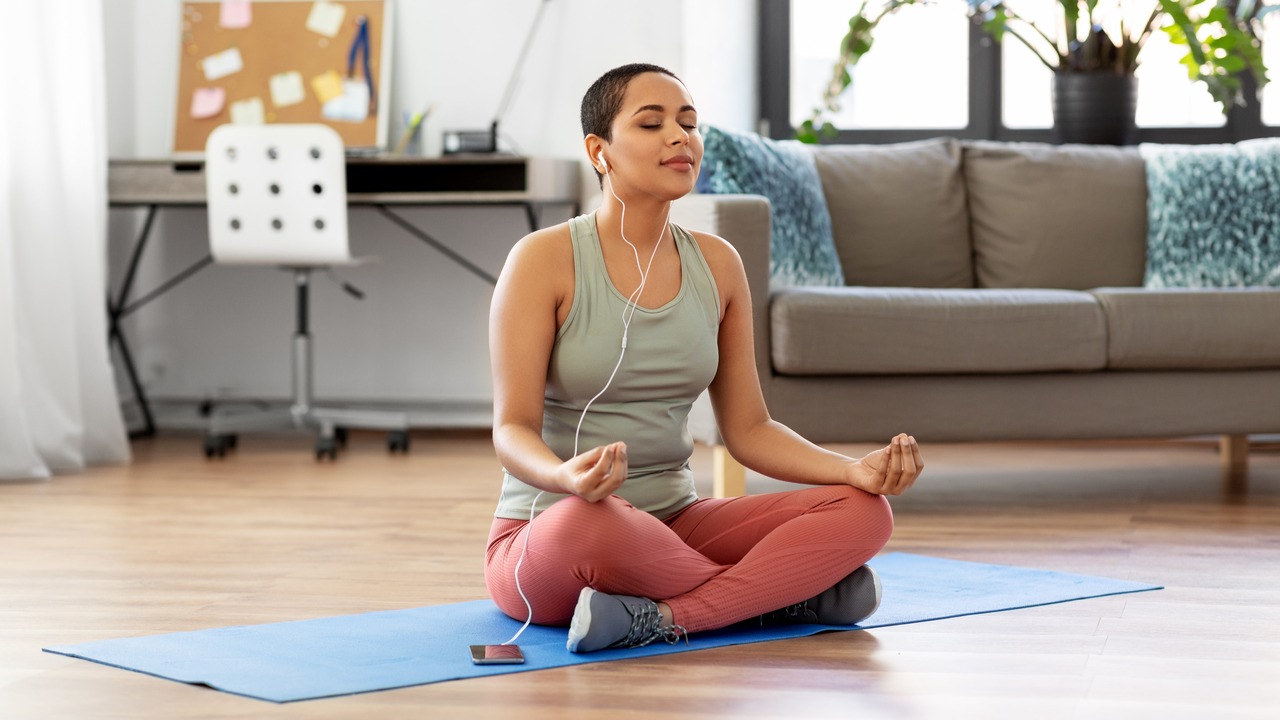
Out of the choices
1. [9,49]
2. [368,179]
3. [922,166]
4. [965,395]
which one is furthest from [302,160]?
[965,395]

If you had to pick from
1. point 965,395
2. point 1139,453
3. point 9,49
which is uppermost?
point 9,49

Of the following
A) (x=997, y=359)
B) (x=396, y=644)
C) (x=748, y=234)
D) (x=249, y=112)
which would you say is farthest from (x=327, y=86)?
(x=396, y=644)

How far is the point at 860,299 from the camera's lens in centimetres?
275

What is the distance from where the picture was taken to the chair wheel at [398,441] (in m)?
3.98

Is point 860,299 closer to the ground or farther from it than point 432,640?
farther from it

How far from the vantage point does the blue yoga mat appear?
5.06 feet

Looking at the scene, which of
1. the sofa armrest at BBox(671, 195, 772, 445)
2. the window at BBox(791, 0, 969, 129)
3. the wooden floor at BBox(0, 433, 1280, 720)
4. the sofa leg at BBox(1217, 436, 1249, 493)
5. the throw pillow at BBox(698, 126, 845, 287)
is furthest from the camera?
the window at BBox(791, 0, 969, 129)

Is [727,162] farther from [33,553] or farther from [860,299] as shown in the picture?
[33,553]

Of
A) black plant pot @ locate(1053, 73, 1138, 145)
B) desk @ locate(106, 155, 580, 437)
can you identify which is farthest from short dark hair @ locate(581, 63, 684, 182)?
black plant pot @ locate(1053, 73, 1138, 145)

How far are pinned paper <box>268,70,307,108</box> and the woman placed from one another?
2.76 meters

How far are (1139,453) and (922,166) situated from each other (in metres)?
1.01

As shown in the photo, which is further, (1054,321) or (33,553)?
(1054,321)

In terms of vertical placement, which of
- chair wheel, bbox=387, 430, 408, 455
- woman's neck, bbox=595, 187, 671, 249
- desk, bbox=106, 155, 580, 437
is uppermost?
desk, bbox=106, 155, 580, 437

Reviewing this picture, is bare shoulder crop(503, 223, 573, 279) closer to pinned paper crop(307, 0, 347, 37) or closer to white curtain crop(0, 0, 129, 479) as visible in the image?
white curtain crop(0, 0, 129, 479)
